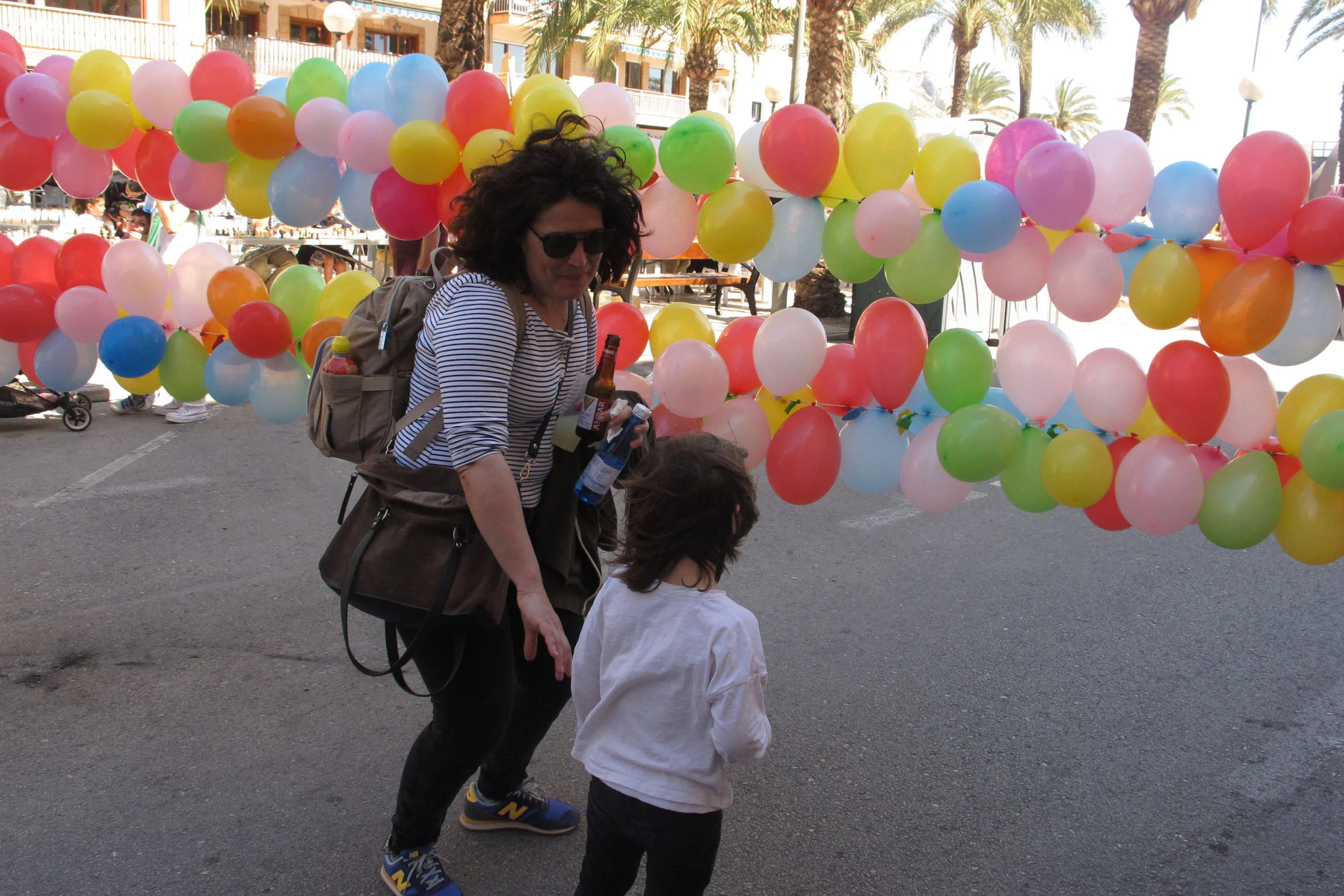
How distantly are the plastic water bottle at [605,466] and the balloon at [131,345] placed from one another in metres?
1.84

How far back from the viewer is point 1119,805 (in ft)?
9.91

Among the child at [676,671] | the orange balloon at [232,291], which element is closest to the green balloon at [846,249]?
the child at [676,671]

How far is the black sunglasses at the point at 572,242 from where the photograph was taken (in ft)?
6.70

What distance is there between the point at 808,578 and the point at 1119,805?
1962mm

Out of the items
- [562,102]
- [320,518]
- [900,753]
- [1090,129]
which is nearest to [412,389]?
[562,102]

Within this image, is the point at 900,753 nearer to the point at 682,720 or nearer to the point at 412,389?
the point at 682,720

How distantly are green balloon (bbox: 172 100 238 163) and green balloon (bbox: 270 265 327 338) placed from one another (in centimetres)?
41

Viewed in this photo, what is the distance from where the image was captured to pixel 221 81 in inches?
127

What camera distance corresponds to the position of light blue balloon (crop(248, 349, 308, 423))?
3.24 metres

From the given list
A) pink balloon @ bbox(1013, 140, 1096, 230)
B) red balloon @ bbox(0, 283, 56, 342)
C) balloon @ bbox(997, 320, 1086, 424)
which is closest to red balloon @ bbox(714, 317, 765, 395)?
balloon @ bbox(997, 320, 1086, 424)

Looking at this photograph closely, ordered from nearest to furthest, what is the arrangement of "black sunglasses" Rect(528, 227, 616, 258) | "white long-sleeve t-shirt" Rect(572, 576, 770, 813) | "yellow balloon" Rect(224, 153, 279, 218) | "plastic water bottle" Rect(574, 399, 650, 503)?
"white long-sleeve t-shirt" Rect(572, 576, 770, 813) → "black sunglasses" Rect(528, 227, 616, 258) → "plastic water bottle" Rect(574, 399, 650, 503) → "yellow balloon" Rect(224, 153, 279, 218)

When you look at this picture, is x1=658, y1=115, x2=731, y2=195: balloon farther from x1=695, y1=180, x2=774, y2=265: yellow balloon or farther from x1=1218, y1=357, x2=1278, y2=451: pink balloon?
x1=1218, y1=357, x2=1278, y2=451: pink balloon

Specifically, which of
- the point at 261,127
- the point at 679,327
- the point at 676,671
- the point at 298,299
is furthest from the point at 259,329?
the point at 676,671

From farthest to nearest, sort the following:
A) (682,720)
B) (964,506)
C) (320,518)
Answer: (964,506) < (320,518) < (682,720)
